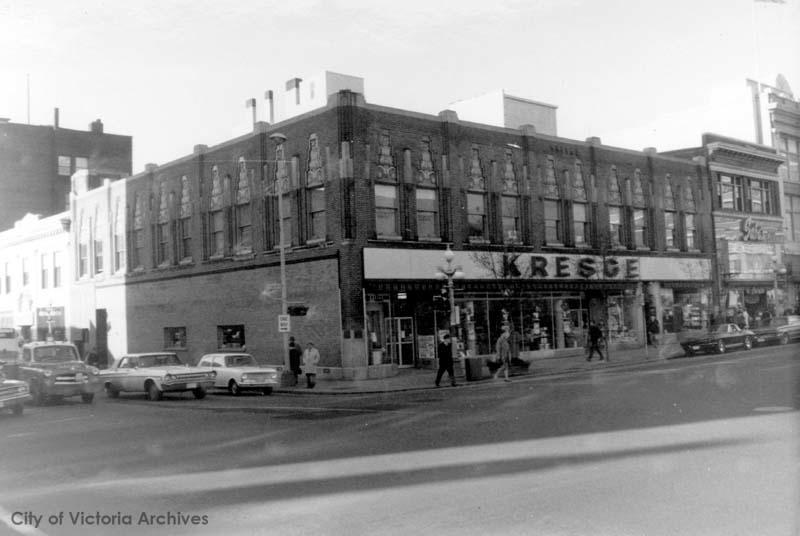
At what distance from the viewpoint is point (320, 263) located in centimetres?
2914

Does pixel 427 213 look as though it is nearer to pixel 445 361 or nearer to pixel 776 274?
pixel 445 361

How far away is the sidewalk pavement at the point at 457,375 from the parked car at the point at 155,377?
10.6 feet

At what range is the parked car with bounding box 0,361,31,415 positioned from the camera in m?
18.3

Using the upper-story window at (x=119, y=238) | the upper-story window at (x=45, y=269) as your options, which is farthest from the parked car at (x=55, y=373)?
the upper-story window at (x=45, y=269)

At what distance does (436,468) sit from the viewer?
920 centimetres

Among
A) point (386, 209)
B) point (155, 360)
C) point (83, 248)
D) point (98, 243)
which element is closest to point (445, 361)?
point (386, 209)

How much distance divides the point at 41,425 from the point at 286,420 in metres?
5.76

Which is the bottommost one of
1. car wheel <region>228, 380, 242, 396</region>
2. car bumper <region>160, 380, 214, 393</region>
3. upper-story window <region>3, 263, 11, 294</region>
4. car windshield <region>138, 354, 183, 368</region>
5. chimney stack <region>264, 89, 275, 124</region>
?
car wheel <region>228, 380, 242, 396</region>

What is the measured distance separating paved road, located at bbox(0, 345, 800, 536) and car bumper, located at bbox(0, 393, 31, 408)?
6.97ft

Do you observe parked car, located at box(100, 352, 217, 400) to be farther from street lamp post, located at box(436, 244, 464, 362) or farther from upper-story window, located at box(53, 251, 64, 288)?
upper-story window, located at box(53, 251, 64, 288)

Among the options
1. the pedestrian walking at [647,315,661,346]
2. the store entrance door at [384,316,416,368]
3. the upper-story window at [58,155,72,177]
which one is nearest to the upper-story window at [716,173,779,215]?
the pedestrian walking at [647,315,661,346]

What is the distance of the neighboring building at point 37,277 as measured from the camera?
154ft

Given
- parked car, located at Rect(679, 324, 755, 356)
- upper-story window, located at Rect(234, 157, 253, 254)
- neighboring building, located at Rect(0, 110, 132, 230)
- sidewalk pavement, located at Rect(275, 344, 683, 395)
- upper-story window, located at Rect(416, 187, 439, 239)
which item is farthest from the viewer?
neighboring building, located at Rect(0, 110, 132, 230)

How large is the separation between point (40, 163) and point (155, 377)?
49.6m
